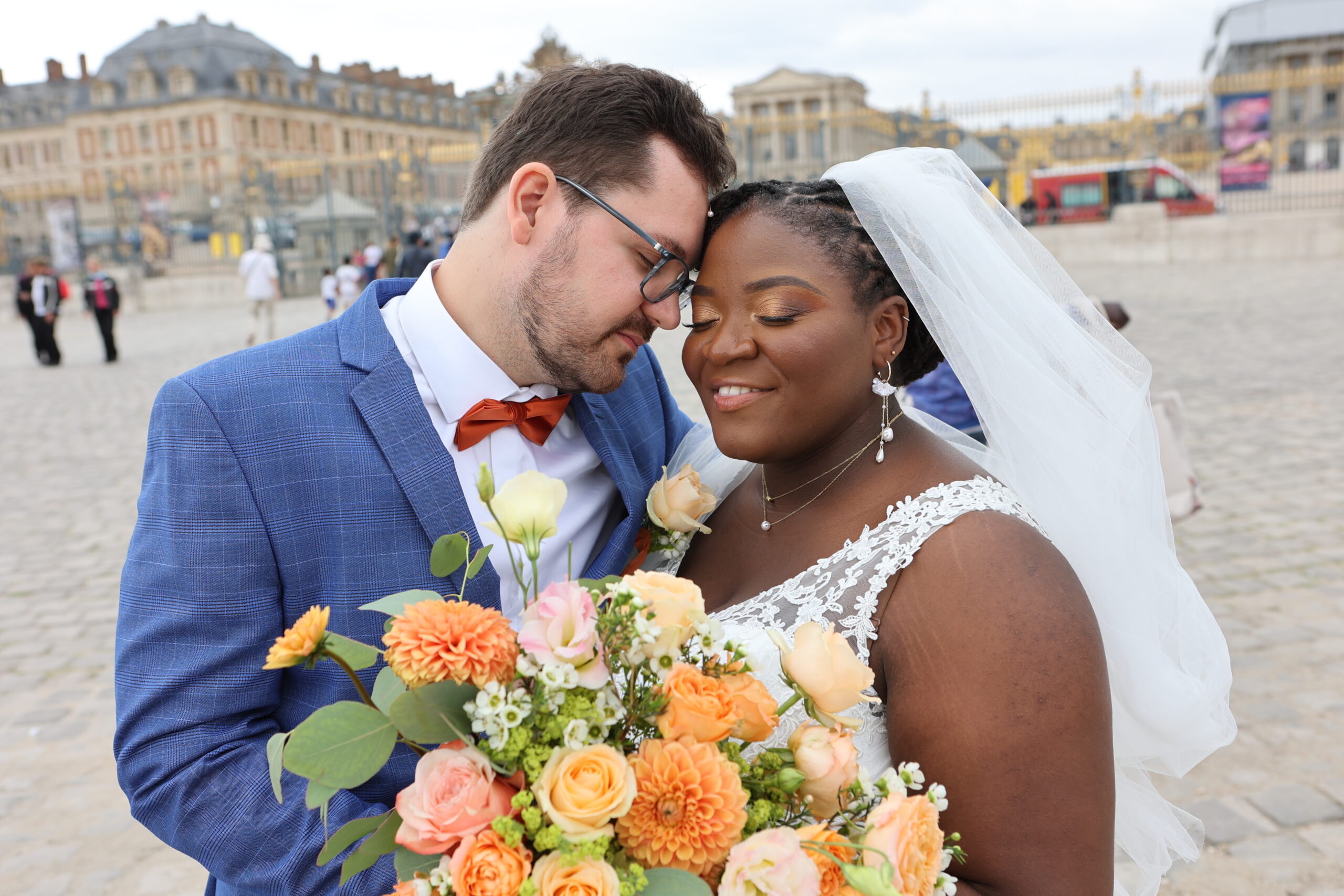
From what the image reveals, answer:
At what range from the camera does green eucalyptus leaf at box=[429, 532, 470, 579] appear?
138cm

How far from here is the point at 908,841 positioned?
1.21 metres

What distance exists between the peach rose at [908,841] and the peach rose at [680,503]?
1.01 metres

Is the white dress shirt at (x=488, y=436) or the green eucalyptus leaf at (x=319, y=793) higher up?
the white dress shirt at (x=488, y=436)

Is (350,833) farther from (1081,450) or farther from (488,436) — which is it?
(1081,450)

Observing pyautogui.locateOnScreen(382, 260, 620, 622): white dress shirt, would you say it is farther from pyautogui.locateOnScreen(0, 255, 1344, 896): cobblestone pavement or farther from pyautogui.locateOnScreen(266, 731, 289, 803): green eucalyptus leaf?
pyautogui.locateOnScreen(0, 255, 1344, 896): cobblestone pavement

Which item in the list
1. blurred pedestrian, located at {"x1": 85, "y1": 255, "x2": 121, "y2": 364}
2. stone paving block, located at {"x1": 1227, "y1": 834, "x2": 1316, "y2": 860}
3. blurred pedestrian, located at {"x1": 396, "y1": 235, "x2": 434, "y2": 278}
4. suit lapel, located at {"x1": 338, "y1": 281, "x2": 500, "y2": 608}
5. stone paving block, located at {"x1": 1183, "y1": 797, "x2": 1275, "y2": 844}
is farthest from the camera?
blurred pedestrian, located at {"x1": 85, "y1": 255, "x2": 121, "y2": 364}

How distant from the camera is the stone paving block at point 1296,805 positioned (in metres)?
3.55

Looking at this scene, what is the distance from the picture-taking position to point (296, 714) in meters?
1.90

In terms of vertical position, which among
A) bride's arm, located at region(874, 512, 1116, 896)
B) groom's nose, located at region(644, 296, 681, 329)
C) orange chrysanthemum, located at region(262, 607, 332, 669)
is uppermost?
groom's nose, located at region(644, 296, 681, 329)

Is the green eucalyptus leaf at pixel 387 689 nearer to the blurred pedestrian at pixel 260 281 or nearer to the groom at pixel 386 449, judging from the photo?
the groom at pixel 386 449

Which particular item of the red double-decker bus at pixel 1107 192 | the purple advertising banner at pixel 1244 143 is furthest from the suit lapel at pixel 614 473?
the purple advertising banner at pixel 1244 143

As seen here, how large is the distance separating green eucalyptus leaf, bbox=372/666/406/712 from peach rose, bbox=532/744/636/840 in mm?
235

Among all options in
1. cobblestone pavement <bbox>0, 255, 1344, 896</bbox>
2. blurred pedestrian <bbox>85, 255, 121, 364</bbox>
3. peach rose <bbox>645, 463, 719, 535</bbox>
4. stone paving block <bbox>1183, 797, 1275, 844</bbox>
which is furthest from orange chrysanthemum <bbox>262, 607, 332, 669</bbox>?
blurred pedestrian <bbox>85, 255, 121, 364</bbox>

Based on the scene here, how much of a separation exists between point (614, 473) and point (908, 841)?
4.28ft
